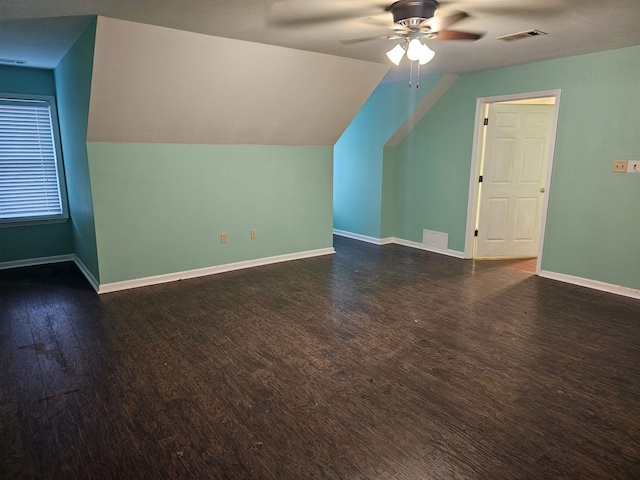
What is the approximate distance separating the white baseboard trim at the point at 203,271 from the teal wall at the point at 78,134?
20 centimetres

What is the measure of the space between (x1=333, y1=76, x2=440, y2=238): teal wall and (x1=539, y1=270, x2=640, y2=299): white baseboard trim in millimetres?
2334

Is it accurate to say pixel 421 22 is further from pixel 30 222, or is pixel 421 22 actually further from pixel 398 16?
pixel 30 222

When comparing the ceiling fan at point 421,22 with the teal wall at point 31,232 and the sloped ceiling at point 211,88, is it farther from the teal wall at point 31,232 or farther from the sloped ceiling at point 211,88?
the teal wall at point 31,232

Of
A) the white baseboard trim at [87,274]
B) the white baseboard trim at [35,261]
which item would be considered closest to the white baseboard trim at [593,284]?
the white baseboard trim at [87,274]

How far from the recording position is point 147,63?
330 cm

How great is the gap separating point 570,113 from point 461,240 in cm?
187

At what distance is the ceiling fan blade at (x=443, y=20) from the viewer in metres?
2.77

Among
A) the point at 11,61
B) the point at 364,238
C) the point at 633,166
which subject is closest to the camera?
the point at 633,166

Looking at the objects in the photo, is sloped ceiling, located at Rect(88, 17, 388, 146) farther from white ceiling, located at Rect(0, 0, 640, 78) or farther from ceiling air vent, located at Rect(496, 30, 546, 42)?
ceiling air vent, located at Rect(496, 30, 546, 42)

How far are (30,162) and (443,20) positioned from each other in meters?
4.68

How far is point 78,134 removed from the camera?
397 cm

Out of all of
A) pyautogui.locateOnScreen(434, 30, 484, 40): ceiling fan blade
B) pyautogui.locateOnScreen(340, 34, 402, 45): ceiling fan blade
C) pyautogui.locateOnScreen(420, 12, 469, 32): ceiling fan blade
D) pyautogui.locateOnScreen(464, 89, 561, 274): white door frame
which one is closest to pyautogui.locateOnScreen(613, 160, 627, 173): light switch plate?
pyautogui.locateOnScreen(464, 89, 561, 274): white door frame

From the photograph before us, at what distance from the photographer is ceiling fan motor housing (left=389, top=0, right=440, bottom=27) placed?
2518 millimetres

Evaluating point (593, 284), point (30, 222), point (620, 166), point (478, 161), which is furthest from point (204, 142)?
point (593, 284)
